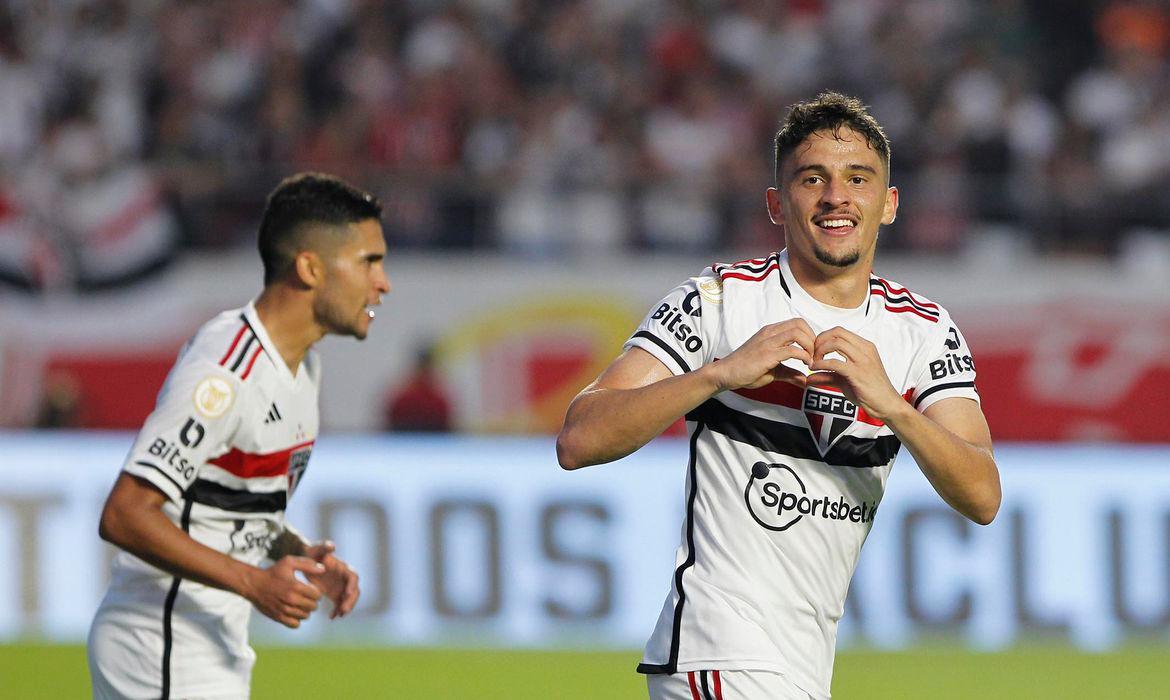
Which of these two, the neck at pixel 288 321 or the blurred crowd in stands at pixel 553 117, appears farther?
the blurred crowd in stands at pixel 553 117

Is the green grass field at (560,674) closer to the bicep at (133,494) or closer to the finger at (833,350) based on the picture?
the bicep at (133,494)

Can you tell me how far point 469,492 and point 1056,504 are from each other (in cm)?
372

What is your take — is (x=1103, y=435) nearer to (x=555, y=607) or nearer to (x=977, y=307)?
(x=977, y=307)

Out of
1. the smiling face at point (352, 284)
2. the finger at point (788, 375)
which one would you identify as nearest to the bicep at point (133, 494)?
the smiling face at point (352, 284)

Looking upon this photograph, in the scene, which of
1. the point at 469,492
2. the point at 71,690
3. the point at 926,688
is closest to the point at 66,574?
the point at 71,690

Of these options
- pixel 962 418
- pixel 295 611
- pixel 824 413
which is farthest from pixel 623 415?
pixel 295 611

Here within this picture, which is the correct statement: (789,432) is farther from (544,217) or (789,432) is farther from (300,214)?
(544,217)

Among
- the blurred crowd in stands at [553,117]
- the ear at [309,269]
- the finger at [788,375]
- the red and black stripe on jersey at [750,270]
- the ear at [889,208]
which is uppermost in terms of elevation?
the blurred crowd in stands at [553,117]

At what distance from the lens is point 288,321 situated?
4891 mm

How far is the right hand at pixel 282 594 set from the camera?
4.16m

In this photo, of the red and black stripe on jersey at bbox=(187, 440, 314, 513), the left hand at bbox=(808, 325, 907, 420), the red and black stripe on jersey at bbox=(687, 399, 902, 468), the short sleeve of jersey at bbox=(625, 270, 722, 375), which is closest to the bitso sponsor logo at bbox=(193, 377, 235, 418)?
the red and black stripe on jersey at bbox=(187, 440, 314, 513)

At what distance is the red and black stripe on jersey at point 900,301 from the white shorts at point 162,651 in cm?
223

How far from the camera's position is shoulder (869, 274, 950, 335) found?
4250 millimetres

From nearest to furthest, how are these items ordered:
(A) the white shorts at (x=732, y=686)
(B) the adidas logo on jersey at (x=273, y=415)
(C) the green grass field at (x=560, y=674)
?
(A) the white shorts at (x=732, y=686), (B) the adidas logo on jersey at (x=273, y=415), (C) the green grass field at (x=560, y=674)
